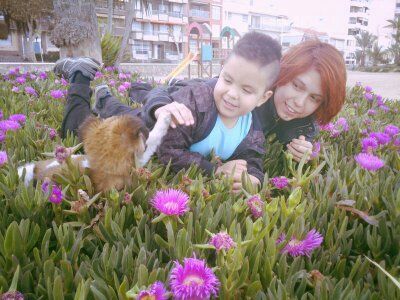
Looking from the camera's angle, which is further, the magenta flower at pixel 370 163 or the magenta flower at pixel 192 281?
the magenta flower at pixel 370 163

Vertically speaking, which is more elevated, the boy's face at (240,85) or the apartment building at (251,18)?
the apartment building at (251,18)

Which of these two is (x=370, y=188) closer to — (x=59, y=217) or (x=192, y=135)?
(x=192, y=135)

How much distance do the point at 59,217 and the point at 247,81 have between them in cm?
93

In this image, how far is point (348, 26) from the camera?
2249 inches

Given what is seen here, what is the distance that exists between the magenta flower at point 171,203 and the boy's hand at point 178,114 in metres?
0.62

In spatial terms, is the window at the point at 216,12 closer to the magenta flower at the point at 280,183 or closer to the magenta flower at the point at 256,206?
the magenta flower at the point at 280,183

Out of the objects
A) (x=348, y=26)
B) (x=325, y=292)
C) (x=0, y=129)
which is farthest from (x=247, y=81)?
(x=348, y=26)

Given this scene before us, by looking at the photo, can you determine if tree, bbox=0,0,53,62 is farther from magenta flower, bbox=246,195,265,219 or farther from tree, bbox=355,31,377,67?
tree, bbox=355,31,377,67

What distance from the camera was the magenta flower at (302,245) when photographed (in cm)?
96

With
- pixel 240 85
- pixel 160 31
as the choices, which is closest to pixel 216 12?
pixel 160 31

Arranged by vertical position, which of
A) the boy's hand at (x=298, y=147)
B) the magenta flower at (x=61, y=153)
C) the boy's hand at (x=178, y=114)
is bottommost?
the boy's hand at (x=298, y=147)

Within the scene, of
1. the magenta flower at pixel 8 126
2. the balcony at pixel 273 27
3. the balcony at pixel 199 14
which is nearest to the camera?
the magenta flower at pixel 8 126

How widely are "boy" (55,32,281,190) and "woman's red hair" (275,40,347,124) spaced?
0.26 metres

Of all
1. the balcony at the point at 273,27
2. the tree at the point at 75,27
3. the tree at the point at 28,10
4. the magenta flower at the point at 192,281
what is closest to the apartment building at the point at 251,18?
the balcony at the point at 273,27
